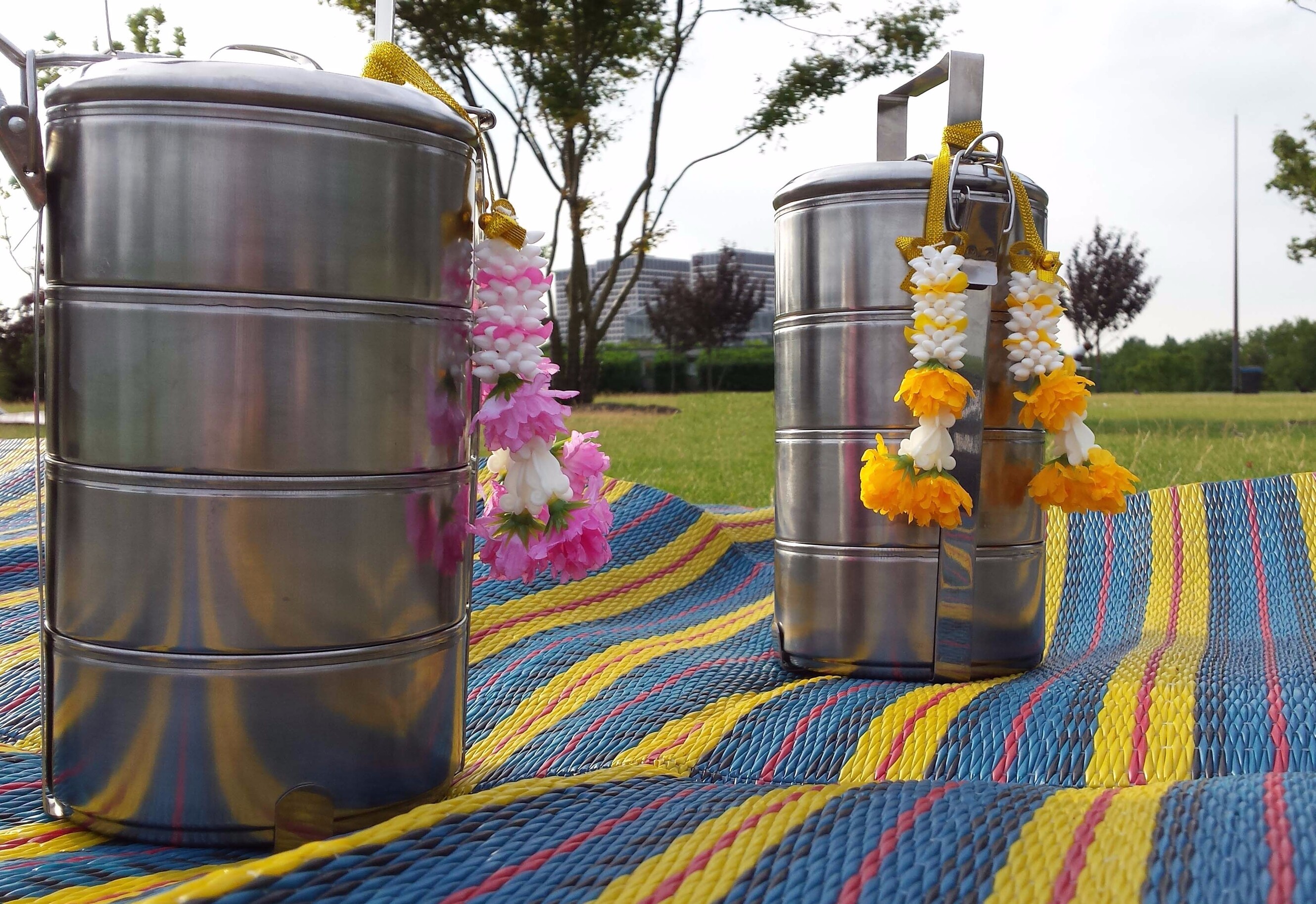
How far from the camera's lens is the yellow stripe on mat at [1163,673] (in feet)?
5.11

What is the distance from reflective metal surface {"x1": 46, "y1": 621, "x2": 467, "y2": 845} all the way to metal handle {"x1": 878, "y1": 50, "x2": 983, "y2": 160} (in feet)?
4.80

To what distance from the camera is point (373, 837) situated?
107 cm

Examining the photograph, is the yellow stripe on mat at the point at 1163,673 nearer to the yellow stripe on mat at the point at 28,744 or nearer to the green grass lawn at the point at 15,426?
the yellow stripe on mat at the point at 28,744

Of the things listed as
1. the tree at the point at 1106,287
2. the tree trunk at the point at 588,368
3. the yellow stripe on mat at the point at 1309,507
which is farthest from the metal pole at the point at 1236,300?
the yellow stripe on mat at the point at 1309,507

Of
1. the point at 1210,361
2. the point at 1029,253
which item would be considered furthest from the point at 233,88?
the point at 1210,361

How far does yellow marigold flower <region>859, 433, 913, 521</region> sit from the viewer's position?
1.88 metres

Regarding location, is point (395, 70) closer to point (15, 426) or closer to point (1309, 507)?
point (1309, 507)

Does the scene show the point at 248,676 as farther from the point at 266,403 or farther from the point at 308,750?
the point at 266,403

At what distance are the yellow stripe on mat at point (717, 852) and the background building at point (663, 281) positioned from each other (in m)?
19.5

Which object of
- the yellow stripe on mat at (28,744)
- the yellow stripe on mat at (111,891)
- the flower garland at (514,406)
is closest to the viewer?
the yellow stripe on mat at (111,891)

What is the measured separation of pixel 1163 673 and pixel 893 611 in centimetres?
48

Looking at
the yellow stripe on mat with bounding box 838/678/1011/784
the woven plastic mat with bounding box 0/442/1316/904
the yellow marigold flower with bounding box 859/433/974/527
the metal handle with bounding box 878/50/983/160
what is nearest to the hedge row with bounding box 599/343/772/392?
the woven plastic mat with bounding box 0/442/1316/904

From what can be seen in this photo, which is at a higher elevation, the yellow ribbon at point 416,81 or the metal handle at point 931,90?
the metal handle at point 931,90

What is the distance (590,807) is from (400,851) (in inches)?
10.7
